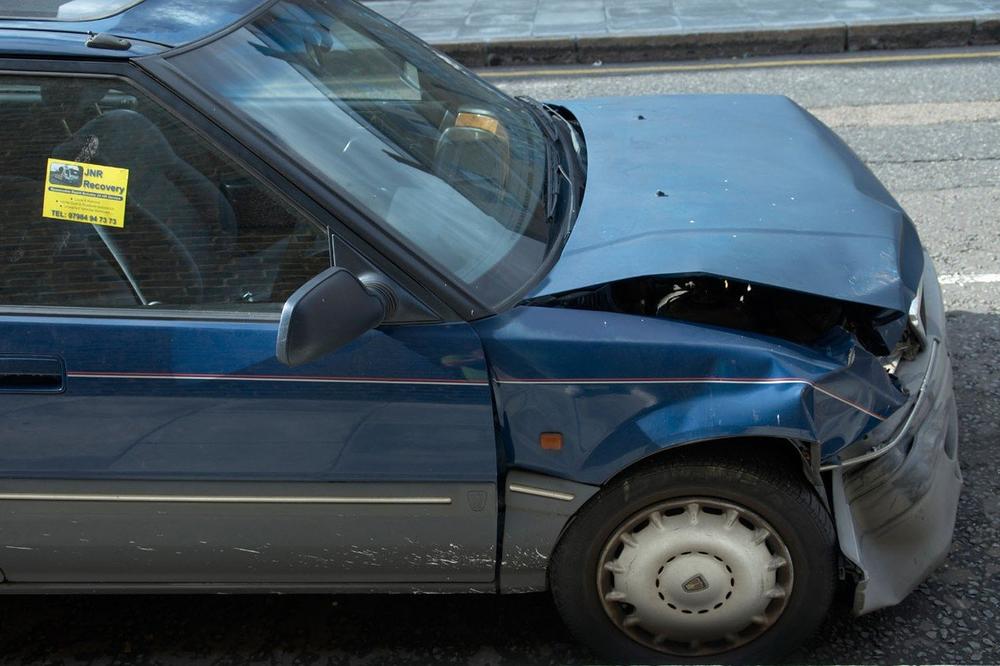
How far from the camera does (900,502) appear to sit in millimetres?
2779

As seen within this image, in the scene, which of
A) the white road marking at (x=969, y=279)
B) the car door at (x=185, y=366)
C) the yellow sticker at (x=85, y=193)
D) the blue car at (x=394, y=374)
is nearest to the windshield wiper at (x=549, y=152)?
the blue car at (x=394, y=374)

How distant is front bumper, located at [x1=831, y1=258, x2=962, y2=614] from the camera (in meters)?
2.70

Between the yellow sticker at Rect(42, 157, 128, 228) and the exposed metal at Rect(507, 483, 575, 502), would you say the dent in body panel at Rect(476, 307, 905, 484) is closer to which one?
the exposed metal at Rect(507, 483, 575, 502)

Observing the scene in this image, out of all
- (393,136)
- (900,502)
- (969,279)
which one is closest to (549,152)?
(393,136)

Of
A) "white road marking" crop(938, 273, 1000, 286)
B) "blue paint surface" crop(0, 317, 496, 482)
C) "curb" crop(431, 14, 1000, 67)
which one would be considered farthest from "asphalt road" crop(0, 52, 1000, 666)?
"curb" crop(431, 14, 1000, 67)

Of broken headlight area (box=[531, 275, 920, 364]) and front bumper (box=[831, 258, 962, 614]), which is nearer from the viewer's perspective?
broken headlight area (box=[531, 275, 920, 364])

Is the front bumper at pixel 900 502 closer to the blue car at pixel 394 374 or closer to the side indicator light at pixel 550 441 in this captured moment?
the blue car at pixel 394 374

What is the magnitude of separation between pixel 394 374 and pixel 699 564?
907 millimetres

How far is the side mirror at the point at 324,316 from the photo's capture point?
86.0 inches

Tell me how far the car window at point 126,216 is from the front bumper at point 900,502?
57.8 inches

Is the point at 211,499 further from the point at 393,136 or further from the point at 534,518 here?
the point at 393,136

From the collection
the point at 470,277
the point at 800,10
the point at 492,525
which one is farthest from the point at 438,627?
the point at 800,10

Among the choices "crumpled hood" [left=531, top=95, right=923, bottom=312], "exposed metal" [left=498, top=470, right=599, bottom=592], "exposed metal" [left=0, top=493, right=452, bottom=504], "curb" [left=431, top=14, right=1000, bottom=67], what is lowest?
"curb" [left=431, top=14, right=1000, bottom=67]

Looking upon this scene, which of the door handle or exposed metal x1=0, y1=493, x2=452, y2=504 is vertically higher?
the door handle
